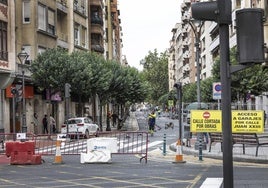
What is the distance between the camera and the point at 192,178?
13.0 metres

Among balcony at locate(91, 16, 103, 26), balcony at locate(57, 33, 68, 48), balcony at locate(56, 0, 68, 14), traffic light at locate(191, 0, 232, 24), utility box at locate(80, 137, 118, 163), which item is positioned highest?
balcony at locate(91, 16, 103, 26)

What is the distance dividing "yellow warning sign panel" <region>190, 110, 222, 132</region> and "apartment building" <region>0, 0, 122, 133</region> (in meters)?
14.6

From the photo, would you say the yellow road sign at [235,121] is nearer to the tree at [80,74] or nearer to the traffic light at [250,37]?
the traffic light at [250,37]

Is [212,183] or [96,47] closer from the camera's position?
[212,183]

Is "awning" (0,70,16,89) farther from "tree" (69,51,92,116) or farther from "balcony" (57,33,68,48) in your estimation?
"balcony" (57,33,68,48)

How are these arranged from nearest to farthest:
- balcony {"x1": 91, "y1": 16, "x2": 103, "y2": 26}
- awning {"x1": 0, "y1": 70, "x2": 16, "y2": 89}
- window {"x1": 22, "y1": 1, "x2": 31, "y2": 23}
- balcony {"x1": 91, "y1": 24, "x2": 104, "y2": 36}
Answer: awning {"x1": 0, "y1": 70, "x2": 16, "y2": 89}, window {"x1": 22, "y1": 1, "x2": 31, "y2": 23}, balcony {"x1": 91, "y1": 24, "x2": 104, "y2": 36}, balcony {"x1": 91, "y1": 16, "x2": 103, "y2": 26}

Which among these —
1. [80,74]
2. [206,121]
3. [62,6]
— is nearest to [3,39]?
[80,74]

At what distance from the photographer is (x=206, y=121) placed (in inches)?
722

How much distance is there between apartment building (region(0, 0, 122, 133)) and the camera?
32.6 metres

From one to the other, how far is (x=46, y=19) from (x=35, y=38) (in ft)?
9.73

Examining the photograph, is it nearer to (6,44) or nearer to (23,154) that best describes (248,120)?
(23,154)

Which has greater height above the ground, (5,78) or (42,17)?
(42,17)

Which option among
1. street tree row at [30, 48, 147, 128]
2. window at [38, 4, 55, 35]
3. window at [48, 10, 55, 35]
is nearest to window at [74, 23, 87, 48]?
window at [48, 10, 55, 35]

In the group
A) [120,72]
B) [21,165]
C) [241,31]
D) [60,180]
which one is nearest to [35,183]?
[60,180]
